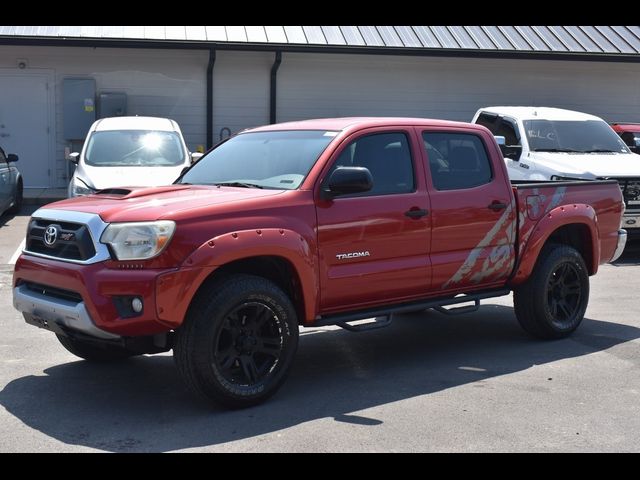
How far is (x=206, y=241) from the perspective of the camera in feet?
17.4

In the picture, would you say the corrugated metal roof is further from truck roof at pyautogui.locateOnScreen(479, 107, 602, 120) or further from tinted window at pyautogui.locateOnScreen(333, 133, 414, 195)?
tinted window at pyautogui.locateOnScreen(333, 133, 414, 195)

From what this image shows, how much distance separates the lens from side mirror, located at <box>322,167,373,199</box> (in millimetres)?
5805

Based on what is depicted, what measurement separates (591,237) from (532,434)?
3133mm

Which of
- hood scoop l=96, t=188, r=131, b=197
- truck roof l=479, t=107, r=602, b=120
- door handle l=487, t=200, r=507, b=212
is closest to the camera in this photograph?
hood scoop l=96, t=188, r=131, b=197

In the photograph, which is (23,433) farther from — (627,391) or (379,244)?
(627,391)

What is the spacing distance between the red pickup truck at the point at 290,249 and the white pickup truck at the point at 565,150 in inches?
177

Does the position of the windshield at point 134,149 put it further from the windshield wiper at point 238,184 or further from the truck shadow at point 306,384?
the windshield wiper at point 238,184

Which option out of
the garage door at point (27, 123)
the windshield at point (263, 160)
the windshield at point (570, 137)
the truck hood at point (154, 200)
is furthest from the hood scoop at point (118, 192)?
the garage door at point (27, 123)

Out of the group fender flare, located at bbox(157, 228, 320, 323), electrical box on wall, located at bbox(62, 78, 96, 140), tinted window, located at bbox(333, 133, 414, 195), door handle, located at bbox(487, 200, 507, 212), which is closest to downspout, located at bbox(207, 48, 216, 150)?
electrical box on wall, located at bbox(62, 78, 96, 140)

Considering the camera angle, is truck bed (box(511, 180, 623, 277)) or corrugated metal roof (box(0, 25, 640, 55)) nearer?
truck bed (box(511, 180, 623, 277))

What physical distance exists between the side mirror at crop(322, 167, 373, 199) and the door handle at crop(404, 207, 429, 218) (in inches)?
22.8

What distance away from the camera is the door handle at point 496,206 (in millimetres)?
6883
